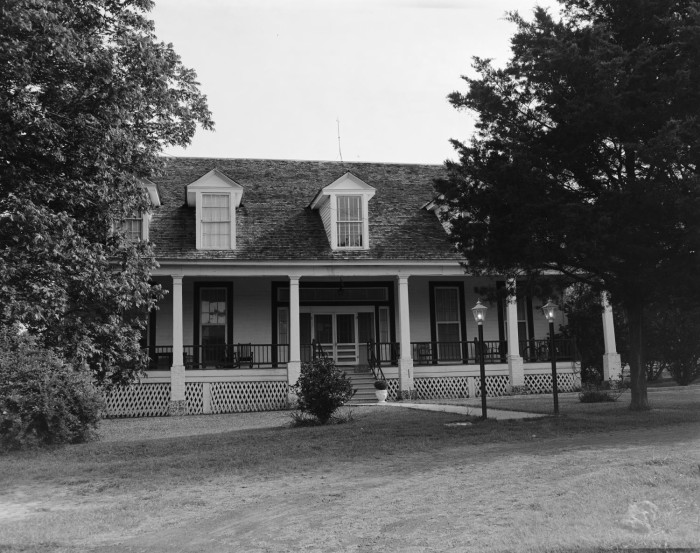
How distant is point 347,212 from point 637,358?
1103 centimetres

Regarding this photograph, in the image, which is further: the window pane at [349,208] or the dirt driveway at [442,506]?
the window pane at [349,208]

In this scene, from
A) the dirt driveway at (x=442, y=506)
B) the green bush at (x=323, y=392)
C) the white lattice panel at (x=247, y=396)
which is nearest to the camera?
the dirt driveway at (x=442, y=506)

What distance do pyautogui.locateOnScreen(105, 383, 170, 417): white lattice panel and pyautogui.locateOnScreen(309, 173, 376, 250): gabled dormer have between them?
707cm

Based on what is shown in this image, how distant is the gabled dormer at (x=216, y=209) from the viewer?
23.6 meters

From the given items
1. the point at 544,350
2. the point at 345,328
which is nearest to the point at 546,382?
the point at 544,350

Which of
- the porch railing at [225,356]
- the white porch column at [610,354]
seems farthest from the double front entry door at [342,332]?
the white porch column at [610,354]

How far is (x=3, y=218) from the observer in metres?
10.6

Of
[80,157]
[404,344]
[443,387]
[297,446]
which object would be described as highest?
[80,157]

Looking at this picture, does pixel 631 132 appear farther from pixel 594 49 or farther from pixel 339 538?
pixel 339 538

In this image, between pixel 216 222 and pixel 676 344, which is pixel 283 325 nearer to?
pixel 216 222

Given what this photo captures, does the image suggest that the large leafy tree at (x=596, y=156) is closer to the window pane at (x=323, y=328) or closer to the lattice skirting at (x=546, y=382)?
the lattice skirting at (x=546, y=382)

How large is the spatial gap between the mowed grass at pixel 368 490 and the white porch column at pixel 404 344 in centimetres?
998

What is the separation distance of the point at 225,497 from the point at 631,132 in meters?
10.8

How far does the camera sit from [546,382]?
25.7 meters
